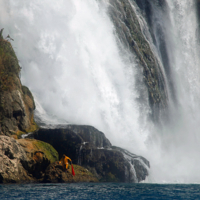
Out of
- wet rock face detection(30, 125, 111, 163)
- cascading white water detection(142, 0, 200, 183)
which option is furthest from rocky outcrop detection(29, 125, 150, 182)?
cascading white water detection(142, 0, 200, 183)

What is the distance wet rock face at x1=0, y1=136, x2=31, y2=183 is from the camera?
609 inches

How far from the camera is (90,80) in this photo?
31.1m

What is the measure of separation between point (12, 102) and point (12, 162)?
21.8 feet

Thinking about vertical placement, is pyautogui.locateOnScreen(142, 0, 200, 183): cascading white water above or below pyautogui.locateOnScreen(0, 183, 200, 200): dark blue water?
above

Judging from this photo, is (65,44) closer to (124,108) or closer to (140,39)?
(124,108)

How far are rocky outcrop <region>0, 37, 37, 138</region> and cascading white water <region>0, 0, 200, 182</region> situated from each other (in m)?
2.84

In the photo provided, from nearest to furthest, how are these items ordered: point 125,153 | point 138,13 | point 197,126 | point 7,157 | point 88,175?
1. point 7,157
2. point 88,175
3. point 125,153
4. point 138,13
5. point 197,126

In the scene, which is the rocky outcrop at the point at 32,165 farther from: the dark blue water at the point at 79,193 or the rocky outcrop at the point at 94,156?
the dark blue water at the point at 79,193

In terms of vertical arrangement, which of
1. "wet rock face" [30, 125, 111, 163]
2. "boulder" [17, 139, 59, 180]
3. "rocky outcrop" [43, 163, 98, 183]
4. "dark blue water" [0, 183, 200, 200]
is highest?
"wet rock face" [30, 125, 111, 163]

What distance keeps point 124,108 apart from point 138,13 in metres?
20.2

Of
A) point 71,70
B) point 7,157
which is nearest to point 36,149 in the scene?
point 7,157

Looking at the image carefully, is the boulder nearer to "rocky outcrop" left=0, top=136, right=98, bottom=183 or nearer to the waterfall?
"rocky outcrop" left=0, top=136, right=98, bottom=183

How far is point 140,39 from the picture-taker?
4178 centimetres

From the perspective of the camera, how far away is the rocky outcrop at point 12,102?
801 inches
